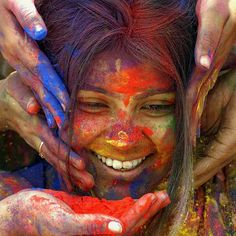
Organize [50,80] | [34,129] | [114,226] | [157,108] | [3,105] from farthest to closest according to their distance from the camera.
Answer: [3,105] → [34,129] → [157,108] → [50,80] → [114,226]

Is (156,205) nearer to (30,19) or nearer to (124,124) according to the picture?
(124,124)

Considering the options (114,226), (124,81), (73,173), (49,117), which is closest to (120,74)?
(124,81)

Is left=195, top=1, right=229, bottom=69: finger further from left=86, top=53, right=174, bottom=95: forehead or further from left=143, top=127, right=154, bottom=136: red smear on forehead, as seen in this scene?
left=143, top=127, right=154, bottom=136: red smear on forehead

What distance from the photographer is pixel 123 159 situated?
2.15 meters

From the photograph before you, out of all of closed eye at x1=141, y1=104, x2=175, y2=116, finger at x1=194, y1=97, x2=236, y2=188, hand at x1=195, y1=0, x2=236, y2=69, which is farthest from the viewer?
finger at x1=194, y1=97, x2=236, y2=188

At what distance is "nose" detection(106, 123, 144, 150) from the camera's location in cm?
209

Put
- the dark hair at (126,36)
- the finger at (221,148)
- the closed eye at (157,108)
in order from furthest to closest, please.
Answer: the finger at (221,148) → the closed eye at (157,108) → the dark hair at (126,36)

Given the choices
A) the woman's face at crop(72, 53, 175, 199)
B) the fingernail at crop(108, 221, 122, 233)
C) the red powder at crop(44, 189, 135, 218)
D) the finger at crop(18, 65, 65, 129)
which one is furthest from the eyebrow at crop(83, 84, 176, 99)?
the fingernail at crop(108, 221, 122, 233)

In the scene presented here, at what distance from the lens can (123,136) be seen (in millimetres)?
2090

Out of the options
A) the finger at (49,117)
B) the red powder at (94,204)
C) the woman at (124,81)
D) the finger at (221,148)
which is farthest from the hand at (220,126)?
the finger at (49,117)

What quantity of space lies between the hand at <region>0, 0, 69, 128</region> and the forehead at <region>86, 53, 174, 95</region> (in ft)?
0.36

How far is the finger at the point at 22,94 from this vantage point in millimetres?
2180

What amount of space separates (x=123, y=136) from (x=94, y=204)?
0.24 meters

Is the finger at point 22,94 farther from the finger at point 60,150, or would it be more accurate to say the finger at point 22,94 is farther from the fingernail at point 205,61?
the fingernail at point 205,61
